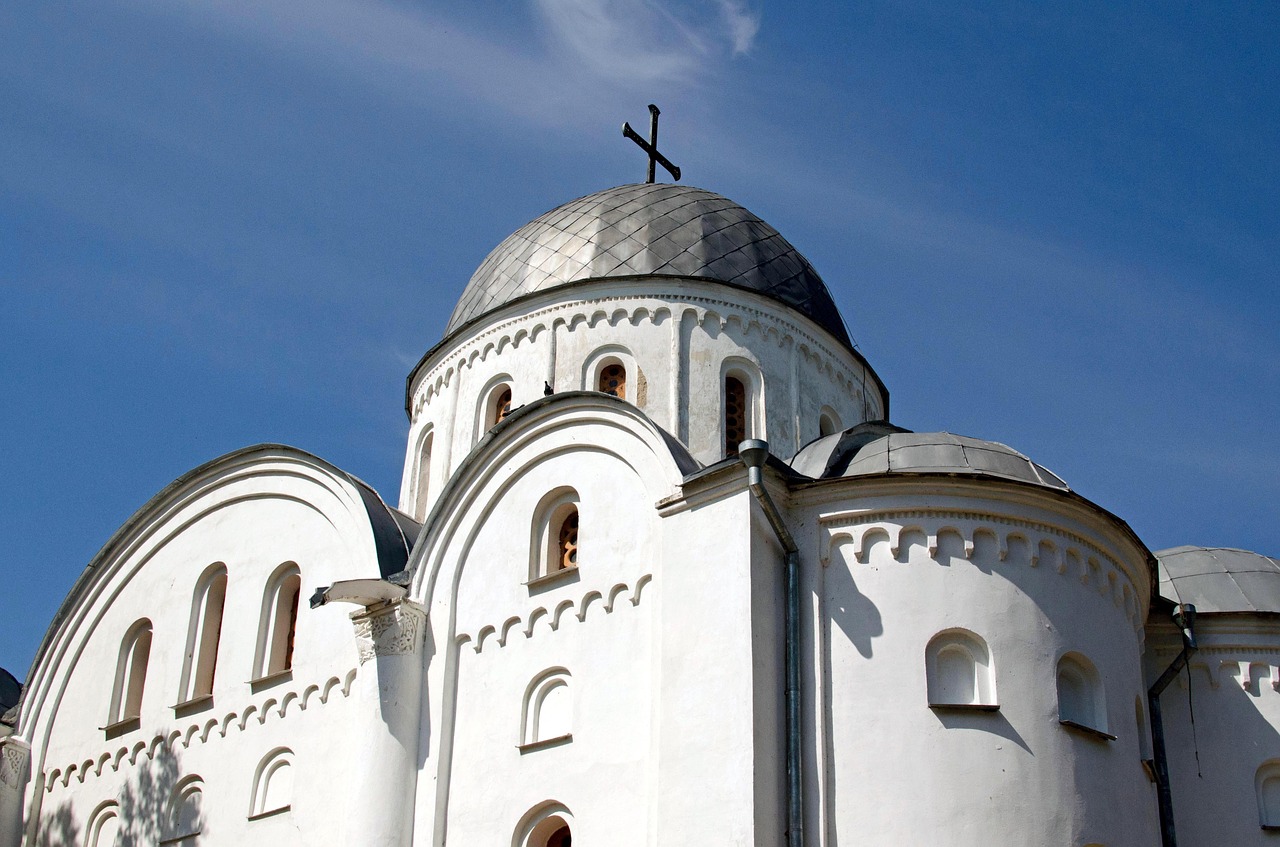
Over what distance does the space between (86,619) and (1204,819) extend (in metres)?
13.1

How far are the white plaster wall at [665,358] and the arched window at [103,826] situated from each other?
15.8 ft

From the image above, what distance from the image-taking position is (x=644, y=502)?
43.9 feet

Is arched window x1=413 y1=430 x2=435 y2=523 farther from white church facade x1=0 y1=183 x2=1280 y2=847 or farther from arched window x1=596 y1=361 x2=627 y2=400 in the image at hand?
arched window x1=596 y1=361 x2=627 y2=400

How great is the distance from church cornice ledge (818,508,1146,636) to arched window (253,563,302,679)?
651cm

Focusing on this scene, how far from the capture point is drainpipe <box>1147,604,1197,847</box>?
45.1 feet

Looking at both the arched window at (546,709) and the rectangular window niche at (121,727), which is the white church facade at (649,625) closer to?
the arched window at (546,709)

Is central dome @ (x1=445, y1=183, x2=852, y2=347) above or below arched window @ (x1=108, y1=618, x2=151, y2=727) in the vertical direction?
above

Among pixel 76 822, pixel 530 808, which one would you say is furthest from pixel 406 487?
pixel 530 808

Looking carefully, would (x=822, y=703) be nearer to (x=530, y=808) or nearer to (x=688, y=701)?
(x=688, y=701)

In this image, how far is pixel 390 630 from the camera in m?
14.5

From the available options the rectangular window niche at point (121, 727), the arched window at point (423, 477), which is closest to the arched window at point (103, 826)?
the rectangular window niche at point (121, 727)

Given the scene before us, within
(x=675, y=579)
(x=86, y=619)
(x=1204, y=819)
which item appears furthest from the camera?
(x=86, y=619)

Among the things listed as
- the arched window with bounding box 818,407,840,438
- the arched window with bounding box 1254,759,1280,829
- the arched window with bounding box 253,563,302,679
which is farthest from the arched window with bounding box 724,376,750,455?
the arched window with bounding box 1254,759,1280,829

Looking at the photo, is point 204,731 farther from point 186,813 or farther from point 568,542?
point 568,542
